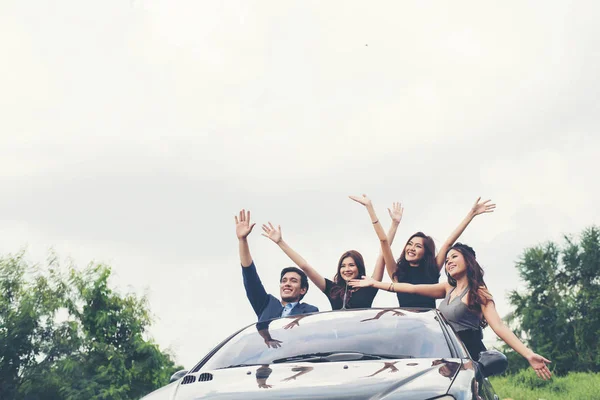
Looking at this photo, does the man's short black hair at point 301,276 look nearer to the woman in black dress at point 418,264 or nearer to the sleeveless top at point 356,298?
the sleeveless top at point 356,298

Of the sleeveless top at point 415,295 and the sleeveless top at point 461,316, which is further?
the sleeveless top at point 415,295

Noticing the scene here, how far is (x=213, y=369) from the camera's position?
184 inches

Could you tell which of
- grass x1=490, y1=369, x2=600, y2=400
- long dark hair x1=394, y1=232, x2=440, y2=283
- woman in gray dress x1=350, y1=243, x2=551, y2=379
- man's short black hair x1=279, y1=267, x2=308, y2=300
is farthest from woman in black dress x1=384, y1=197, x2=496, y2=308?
grass x1=490, y1=369, x2=600, y2=400

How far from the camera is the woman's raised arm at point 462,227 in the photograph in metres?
7.73

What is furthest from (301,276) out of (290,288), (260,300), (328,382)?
(328,382)

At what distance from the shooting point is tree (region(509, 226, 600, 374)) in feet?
180

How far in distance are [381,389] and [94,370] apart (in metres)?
55.1

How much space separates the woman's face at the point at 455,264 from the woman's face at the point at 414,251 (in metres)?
0.81

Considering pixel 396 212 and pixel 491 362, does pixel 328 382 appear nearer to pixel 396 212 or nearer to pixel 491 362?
pixel 491 362

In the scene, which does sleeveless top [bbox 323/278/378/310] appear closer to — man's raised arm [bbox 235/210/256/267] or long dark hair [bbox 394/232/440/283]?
long dark hair [bbox 394/232/440/283]

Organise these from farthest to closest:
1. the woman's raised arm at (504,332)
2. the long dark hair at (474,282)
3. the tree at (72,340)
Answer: the tree at (72,340) < the long dark hair at (474,282) < the woman's raised arm at (504,332)

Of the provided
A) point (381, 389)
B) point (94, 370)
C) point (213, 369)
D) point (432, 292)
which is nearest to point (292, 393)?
point (381, 389)

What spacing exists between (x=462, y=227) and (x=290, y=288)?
6.51 feet

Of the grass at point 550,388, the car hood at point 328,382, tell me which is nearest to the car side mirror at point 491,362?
the car hood at point 328,382
